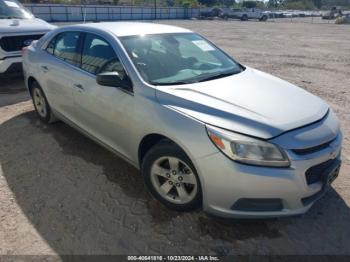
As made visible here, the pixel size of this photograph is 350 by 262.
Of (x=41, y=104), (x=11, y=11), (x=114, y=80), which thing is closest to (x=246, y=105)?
(x=114, y=80)

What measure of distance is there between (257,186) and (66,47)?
3113mm

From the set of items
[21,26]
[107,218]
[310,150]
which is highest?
[21,26]

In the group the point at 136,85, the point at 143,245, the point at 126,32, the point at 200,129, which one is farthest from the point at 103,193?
the point at 126,32

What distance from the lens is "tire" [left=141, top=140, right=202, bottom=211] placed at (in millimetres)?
2721

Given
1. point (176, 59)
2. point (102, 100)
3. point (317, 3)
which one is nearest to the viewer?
point (102, 100)

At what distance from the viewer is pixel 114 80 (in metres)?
3.05

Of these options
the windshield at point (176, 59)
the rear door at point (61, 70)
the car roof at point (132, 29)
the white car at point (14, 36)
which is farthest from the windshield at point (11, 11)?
the windshield at point (176, 59)

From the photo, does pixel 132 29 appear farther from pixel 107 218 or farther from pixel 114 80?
pixel 107 218

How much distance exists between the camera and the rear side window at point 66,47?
13.1 feet

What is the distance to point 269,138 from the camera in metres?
2.43

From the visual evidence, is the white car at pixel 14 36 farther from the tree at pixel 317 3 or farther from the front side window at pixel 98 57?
the tree at pixel 317 3

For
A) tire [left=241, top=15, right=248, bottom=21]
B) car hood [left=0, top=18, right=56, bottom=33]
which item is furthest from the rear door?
tire [left=241, top=15, right=248, bottom=21]

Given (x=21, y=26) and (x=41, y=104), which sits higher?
(x=21, y=26)

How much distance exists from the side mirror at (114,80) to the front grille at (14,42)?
441 cm
